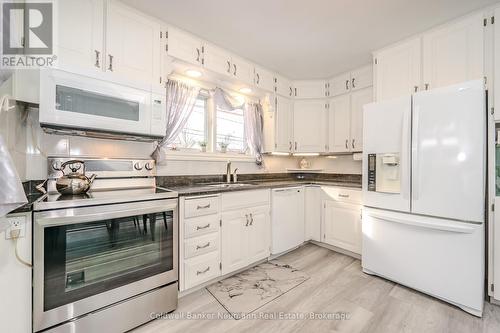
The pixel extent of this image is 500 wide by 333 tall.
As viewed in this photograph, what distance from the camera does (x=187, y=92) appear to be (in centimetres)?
248

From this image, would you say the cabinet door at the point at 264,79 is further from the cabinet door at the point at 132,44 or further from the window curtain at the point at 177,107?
the cabinet door at the point at 132,44

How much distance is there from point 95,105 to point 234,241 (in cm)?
170

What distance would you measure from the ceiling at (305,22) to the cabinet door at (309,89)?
687mm

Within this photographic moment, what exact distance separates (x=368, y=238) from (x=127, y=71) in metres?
2.91

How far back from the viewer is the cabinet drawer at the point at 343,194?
2.62 meters

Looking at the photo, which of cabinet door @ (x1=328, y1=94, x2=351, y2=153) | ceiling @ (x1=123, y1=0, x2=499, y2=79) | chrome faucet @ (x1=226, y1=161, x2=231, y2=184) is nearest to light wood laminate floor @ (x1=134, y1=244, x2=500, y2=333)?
chrome faucet @ (x1=226, y1=161, x2=231, y2=184)

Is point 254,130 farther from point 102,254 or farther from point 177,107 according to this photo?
point 102,254

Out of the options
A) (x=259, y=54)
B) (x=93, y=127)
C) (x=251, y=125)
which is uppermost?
(x=259, y=54)

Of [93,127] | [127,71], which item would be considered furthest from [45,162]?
[127,71]

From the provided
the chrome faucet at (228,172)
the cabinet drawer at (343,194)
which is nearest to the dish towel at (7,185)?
the chrome faucet at (228,172)

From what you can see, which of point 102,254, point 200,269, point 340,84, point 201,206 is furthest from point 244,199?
Answer: point 340,84

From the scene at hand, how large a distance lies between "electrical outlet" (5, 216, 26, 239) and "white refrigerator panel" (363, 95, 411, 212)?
2.71 m

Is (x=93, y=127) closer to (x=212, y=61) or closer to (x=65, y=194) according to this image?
(x=65, y=194)

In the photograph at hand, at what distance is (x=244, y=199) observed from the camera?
2256 mm
